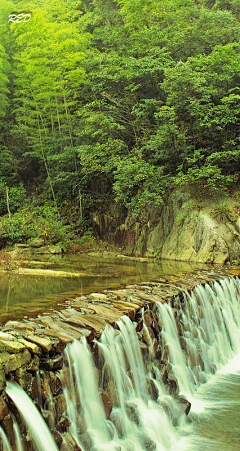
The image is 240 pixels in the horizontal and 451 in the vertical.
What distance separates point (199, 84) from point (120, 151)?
434 cm

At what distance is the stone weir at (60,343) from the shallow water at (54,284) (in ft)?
1.65

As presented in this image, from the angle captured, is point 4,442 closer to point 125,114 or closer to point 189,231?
point 189,231

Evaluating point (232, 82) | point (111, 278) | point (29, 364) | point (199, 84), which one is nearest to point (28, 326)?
point (29, 364)

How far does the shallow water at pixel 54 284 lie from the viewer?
558 centimetres

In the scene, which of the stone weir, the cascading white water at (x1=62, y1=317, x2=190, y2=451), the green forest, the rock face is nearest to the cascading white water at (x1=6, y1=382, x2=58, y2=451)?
the stone weir

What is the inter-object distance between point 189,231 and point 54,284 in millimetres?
6546

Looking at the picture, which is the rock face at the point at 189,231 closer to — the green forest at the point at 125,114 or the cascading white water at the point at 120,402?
the green forest at the point at 125,114

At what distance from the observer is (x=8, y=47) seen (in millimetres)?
21141

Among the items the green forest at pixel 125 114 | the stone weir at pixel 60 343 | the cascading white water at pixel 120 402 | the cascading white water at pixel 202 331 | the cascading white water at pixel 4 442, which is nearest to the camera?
the cascading white water at pixel 4 442

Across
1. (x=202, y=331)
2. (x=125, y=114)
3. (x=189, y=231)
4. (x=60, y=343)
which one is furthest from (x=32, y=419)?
(x=125, y=114)

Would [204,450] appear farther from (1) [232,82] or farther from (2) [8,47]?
(2) [8,47]

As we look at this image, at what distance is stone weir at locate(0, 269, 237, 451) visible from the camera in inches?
123

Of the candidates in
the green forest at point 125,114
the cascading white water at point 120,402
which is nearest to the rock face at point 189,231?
the green forest at point 125,114

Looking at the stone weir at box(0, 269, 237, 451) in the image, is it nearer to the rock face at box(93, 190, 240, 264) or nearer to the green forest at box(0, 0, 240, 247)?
the rock face at box(93, 190, 240, 264)
